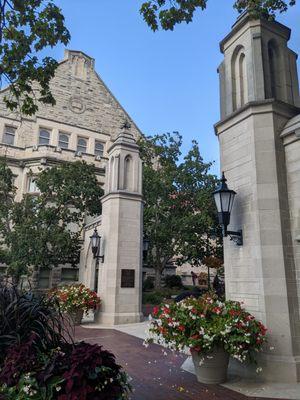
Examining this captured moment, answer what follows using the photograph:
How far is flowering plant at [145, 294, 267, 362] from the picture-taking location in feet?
17.3

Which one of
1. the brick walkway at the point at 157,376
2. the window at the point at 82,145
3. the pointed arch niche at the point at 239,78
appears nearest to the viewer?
the brick walkway at the point at 157,376

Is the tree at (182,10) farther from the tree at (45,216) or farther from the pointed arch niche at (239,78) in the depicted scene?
the tree at (45,216)

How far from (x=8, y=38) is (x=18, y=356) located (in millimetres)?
6337

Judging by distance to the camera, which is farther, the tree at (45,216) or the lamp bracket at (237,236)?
the tree at (45,216)

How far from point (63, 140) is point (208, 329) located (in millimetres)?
25821

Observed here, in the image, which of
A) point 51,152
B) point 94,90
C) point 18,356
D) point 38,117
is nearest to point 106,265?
point 18,356

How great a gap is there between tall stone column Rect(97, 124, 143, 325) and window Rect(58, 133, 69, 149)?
14.8 m

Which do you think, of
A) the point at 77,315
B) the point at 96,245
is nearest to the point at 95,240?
the point at 96,245

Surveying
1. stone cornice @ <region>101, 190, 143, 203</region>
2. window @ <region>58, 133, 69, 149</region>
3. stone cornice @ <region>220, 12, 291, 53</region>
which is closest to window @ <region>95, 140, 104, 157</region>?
window @ <region>58, 133, 69, 149</region>

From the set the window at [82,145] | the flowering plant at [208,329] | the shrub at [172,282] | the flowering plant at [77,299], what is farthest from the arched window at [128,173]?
the shrub at [172,282]

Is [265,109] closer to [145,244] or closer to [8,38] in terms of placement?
[8,38]

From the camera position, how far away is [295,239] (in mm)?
6215

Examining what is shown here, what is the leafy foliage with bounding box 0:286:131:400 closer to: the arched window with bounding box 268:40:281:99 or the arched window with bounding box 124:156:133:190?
the arched window with bounding box 268:40:281:99

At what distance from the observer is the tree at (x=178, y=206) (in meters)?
21.8
